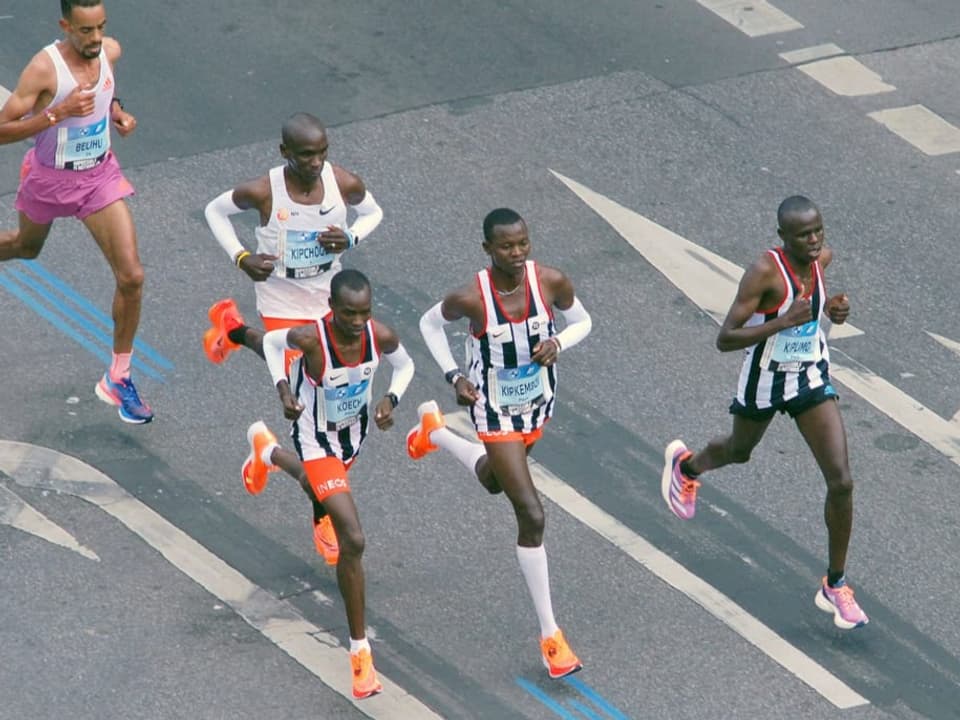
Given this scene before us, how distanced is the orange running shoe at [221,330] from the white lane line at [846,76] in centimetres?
605

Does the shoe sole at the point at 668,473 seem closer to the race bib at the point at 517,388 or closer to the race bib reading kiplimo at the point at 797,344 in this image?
the race bib reading kiplimo at the point at 797,344

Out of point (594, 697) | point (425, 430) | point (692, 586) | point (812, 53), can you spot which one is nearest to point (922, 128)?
point (812, 53)

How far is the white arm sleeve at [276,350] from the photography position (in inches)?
380

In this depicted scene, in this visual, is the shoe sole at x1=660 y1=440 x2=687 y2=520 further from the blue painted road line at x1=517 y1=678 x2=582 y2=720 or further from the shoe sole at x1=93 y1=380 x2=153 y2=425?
the shoe sole at x1=93 y1=380 x2=153 y2=425

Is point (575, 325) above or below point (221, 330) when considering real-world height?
above

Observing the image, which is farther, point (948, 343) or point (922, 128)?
point (922, 128)

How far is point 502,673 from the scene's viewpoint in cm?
966

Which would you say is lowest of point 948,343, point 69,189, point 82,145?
point 948,343

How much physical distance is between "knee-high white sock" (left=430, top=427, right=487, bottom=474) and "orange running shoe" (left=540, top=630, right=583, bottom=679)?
1.06 metres

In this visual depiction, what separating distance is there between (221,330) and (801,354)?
3.24 metres

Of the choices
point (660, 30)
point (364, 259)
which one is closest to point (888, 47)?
point (660, 30)

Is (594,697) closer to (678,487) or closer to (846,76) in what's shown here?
(678,487)

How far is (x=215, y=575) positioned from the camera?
33.4 ft

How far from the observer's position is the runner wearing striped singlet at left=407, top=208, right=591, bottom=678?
9.56 meters
